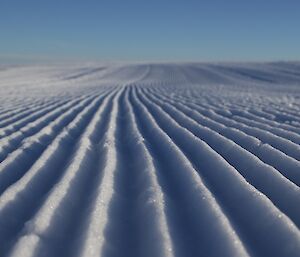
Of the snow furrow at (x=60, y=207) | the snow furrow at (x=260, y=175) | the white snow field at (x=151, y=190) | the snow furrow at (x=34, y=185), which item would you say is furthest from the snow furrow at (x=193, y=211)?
the snow furrow at (x=34, y=185)

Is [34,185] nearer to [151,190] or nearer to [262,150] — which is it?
[151,190]

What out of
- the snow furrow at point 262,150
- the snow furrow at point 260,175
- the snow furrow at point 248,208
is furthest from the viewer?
the snow furrow at point 262,150

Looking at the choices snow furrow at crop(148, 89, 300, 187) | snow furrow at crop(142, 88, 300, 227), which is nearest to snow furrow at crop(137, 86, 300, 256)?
snow furrow at crop(142, 88, 300, 227)

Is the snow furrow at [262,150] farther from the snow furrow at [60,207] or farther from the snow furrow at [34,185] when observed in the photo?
the snow furrow at [34,185]

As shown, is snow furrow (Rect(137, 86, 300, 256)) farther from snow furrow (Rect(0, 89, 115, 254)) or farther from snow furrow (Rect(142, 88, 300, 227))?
snow furrow (Rect(0, 89, 115, 254))

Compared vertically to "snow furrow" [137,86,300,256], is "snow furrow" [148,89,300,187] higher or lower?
lower

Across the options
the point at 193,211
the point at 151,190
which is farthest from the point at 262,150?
the point at 193,211

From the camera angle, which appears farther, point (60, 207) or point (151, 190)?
point (151, 190)

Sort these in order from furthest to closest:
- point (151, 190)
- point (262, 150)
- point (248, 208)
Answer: point (262, 150)
point (151, 190)
point (248, 208)

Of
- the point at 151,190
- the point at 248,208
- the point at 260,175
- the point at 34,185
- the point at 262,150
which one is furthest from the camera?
the point at 262,150

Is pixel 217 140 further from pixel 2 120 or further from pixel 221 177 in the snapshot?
pixel 2 120

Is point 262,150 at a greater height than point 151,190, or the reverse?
point 151,190
